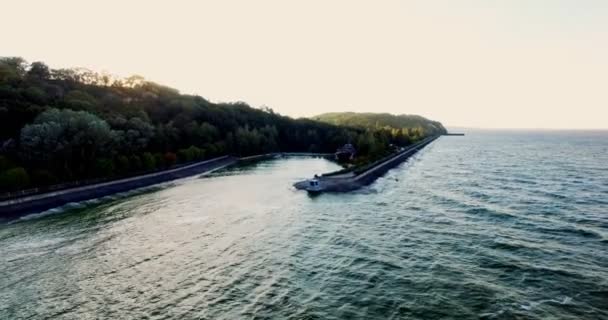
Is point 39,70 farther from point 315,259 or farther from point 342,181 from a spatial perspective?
point 315,259

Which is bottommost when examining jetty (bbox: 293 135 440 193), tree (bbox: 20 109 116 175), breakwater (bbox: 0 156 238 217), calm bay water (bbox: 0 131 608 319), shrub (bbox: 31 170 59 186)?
calm bay water (bbox: 0 131 608 319)

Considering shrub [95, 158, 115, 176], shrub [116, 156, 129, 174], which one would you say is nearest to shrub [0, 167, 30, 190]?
shrub [95, 158, 115, 176]

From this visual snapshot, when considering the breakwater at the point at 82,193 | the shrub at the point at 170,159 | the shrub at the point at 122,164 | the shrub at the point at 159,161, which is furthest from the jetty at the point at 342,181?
the shrub at the point at 170,159

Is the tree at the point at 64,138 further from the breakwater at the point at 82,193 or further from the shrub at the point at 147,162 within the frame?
the shrub at the point at 147,162

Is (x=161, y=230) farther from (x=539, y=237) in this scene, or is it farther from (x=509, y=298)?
(x=539, y=237)

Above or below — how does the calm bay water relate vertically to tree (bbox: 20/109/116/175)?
below

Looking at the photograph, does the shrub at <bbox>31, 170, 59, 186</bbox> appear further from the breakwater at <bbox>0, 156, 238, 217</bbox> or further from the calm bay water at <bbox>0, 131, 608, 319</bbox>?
the calm bay water at <bbox>0, 131, 608, 319</bbox>

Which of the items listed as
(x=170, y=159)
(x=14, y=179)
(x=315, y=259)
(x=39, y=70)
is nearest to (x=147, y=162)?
(x=170, y=159)
